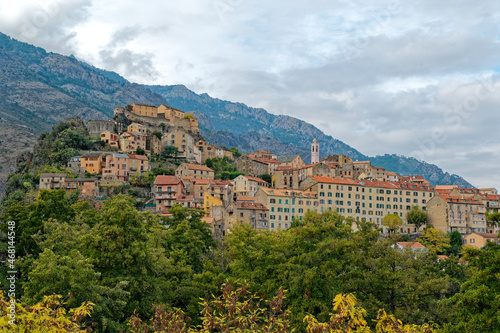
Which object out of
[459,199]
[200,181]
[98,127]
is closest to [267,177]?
[200,181]

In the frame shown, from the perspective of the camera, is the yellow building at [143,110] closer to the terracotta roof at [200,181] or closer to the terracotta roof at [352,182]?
the terracotta roof at [200,181]

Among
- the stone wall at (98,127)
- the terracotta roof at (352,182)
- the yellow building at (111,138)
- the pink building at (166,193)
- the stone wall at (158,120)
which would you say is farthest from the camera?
the stone wall at (158,120)

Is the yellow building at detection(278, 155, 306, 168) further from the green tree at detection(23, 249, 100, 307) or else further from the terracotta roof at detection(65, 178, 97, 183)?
the green tree at detection(23, 249, 100, 307)

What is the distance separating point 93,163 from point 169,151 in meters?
21.3

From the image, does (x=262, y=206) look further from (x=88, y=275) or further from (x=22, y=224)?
(x=88, y=275)

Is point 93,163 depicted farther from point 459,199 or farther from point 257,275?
point 459,199

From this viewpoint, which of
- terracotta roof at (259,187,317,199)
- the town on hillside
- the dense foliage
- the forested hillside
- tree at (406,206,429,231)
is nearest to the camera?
the forested hillside

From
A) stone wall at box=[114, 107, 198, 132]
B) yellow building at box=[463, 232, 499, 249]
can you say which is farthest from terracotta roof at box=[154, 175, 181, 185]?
yellow building at box=[463, 232, 499, 249]

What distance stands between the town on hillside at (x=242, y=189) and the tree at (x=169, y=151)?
25 cm

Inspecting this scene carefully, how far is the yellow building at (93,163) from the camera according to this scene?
366 ft

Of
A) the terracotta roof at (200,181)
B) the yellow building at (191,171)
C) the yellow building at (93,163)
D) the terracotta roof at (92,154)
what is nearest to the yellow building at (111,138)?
the terracotta roof at (92,154)

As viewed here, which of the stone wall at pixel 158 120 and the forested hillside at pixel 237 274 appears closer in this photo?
the forested hillside at pixel 237 274

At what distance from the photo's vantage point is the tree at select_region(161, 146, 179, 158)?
12756cm

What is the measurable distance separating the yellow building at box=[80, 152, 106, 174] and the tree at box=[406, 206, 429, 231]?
220 feet
